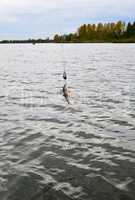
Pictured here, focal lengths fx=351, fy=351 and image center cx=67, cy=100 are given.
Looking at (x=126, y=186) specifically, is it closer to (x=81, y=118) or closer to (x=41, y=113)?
(x=81, y=118)

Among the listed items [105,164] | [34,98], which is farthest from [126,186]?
[34,98]

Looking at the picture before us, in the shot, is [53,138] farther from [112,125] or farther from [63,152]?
[112,125]

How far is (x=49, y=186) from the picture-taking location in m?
9.49

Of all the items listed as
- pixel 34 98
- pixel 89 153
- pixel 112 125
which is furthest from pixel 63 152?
pixel 34 98

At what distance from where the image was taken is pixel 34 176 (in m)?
10.2

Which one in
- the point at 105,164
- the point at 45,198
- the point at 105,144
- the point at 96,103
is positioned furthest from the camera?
the point at 96,103

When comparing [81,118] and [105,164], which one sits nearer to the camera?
[105,164]

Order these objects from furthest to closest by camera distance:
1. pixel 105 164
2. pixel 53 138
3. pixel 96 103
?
pixel 96 103
pixel 53 138
pixel 105 164

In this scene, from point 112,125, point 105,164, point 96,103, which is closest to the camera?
point 105,164

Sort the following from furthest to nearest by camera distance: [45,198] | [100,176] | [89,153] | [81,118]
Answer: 1. [81,118]
2. [89,153]
3. [100,176]
4. [45,198]

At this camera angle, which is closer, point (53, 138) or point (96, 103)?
point (53, 138)

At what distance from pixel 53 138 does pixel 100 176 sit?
162 inches

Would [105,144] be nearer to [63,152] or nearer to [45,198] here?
[63,152]

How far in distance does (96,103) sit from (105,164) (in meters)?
9.96
